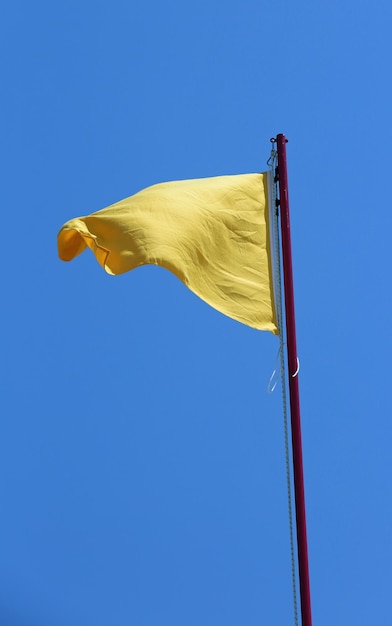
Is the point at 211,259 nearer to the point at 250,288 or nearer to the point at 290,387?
the point at 250,288

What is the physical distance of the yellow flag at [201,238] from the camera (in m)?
5.73

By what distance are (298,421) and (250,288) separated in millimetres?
699

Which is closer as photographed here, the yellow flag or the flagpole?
the yellow flag

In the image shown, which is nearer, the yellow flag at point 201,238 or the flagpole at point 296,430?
the yellow flag at point 201,238

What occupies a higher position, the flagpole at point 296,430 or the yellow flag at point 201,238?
the yellow flag at point 201,238

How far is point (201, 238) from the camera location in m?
5.96

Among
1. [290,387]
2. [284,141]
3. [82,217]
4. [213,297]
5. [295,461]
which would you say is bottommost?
[295,461]

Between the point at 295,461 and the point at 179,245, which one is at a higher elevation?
the point at 179,245

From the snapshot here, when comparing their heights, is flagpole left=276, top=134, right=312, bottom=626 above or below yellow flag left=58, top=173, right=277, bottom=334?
below

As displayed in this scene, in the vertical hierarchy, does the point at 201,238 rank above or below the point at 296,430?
above

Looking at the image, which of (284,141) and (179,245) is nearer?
(179,245)

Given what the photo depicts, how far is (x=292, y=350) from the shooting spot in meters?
6.01

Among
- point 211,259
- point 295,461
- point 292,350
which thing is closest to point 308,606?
point 295,461

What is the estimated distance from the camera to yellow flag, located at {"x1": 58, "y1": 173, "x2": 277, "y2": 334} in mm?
5730
